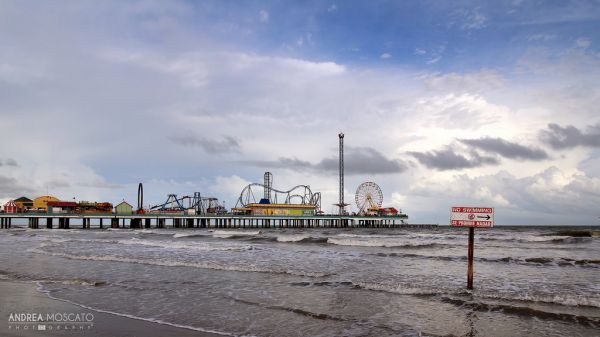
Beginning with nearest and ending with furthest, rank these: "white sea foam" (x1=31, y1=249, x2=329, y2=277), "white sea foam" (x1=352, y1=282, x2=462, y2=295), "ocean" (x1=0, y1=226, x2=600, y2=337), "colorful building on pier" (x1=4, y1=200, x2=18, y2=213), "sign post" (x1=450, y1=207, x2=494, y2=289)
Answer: "ocean" (x1=0, y1=226, x2=600, y2=337), "sign post" (x1=450, y1=207, x2=494, y2=289), "white sea foam" (x1=352, y1=282, x2=462, y2=295), "white sea foam" (x1=31, y1=249, x2=329, y2=277), "colorful building on pier" (x1=4, y1=200, x2=18, y2=213)

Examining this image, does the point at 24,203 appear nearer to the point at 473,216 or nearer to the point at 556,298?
the point at 473,216

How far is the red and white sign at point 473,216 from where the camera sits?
1198 centimetres

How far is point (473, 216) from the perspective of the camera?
12.2m

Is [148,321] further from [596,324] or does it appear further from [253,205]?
[253,205]

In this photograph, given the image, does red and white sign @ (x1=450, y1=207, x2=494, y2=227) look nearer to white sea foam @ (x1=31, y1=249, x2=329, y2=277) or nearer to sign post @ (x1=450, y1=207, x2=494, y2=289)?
sign post @ (x1=450, y1=207, x2=494, y2=289)

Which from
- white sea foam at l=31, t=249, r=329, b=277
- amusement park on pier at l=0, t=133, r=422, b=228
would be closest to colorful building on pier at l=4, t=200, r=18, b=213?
amusement park on pier at l=0, t=133, r=422, b=228

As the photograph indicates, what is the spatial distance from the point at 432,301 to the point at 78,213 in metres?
91.8

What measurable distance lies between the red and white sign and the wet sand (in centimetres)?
797

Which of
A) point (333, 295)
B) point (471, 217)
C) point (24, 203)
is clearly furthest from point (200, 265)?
point (24, 203)

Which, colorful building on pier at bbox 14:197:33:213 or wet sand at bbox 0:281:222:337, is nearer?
wet sand at bbox 0:281:222:337

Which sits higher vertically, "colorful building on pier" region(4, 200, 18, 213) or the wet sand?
the wet sand

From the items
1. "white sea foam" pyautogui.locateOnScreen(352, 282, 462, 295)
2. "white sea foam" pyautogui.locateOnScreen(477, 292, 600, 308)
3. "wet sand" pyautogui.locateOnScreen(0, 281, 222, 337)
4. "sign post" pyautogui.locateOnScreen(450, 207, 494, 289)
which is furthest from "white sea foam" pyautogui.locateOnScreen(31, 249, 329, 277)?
"wet sand" pyautogui.locateOnScreen(0, 281, 222, 337)

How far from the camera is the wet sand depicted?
7457 mm

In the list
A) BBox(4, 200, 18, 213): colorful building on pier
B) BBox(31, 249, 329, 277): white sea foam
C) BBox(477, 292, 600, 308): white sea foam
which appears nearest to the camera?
BBox(477, 292, 600, 308): white sea foam
